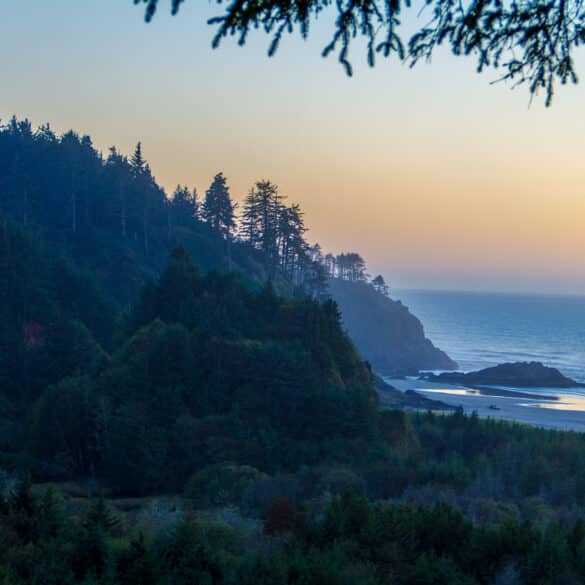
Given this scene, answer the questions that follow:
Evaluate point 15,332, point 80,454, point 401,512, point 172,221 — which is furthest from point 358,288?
point 401,512

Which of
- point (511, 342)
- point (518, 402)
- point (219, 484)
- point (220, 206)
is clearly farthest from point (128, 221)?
point (511, 342)

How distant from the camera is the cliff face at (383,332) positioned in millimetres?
95438

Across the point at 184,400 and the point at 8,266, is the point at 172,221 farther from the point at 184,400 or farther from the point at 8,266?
the point at 184,400

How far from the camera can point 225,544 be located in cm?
1202

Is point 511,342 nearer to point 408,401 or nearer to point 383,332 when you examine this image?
point 383,332

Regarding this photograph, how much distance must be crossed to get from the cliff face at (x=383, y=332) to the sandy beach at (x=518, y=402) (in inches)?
704

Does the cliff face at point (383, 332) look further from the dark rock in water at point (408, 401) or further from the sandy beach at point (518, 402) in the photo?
the dark rock in water at point (408, 401)

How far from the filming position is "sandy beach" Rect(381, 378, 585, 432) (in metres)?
51.0

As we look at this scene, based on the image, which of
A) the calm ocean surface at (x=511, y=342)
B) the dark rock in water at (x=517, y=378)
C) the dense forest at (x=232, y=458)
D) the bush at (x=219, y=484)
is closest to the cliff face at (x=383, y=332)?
the calm ocean surface at (x=511, y=342)

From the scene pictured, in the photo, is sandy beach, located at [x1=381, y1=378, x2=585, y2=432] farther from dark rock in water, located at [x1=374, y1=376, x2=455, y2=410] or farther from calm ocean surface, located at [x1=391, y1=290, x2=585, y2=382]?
calm ocean surface, located at [x1=391, y1=290, x2=585, y2=382]

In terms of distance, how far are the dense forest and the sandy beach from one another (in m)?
18.9

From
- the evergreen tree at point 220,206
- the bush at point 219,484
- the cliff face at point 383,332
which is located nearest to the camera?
the bush at point 219,484

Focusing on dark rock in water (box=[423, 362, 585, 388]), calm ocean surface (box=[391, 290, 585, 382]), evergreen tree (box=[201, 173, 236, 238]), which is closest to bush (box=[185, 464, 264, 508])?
evergreen tree (box=[201, 173, 236, 238])

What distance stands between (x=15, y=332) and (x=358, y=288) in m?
77.3
